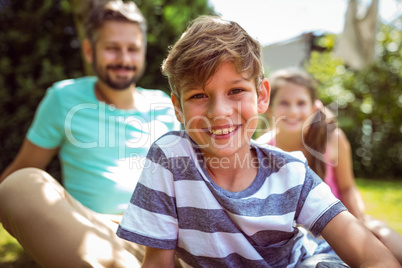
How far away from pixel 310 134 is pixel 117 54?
181cm

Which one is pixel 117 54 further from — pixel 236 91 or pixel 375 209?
pixel 375 209

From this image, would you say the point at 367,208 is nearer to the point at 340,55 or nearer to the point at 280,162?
the point at 340,55

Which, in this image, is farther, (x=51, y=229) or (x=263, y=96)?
(x=263, y=96)

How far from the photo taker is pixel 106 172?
9.14 feet

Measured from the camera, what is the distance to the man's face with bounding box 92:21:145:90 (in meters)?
3.25

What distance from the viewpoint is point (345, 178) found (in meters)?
3.12

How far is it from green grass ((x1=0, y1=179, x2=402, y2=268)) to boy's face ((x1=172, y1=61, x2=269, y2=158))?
253cm

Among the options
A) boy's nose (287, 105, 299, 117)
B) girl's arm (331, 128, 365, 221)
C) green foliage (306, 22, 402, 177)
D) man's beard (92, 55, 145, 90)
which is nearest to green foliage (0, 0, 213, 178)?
man's beard (92, 55, 145, 90)

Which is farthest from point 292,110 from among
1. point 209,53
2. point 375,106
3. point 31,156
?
point 375,106

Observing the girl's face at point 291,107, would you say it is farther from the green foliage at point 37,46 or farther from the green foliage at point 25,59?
the green foliage at point 25,59

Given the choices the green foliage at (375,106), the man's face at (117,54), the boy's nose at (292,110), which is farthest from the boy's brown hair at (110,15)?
the green foliage at (375,106)

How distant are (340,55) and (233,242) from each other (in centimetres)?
713

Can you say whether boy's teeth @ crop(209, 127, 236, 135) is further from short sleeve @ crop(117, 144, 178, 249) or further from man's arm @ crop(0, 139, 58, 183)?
man's arm @ crop(0, 139, 58, 183)
